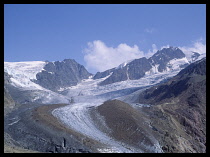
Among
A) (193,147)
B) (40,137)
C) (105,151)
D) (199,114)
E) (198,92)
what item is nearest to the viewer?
(105,151)

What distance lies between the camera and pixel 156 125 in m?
45.1

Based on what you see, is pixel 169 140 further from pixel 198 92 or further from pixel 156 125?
pixel 198 92

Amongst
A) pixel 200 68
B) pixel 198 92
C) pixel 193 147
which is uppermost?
pixel 200 68

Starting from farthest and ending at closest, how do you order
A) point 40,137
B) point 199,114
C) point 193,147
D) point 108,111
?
point 199,114 < point 108,111 < point 193,147 < point 40,137

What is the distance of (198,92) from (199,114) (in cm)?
1659

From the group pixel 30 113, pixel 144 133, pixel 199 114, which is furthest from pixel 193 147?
pixel 30 113

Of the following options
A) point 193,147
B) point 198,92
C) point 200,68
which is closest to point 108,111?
point 193,147

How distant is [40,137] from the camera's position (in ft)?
124

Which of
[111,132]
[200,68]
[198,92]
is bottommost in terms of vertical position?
[111,132]

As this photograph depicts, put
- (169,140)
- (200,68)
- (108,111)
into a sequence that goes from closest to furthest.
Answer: (169,140) < (108,111) < (200,68)

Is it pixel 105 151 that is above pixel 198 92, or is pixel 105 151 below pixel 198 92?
below

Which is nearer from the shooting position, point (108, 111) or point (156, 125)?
point (156, 125)

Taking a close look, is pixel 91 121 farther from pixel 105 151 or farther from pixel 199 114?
pixel 199 114

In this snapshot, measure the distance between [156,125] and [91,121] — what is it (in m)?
11.1
